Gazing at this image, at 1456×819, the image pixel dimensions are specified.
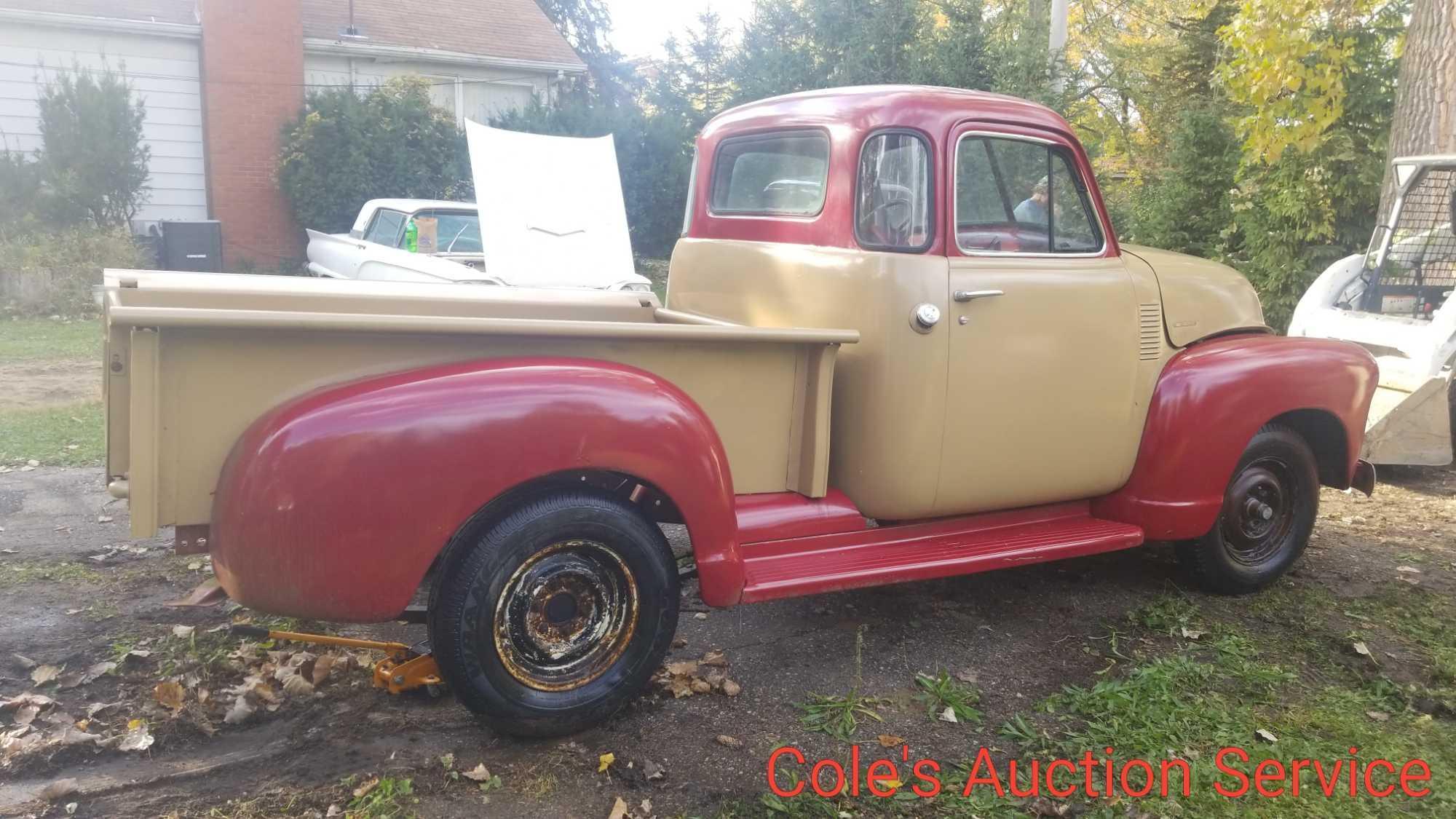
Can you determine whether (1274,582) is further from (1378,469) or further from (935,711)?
(1378,469)

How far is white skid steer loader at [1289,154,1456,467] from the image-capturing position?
22.2 ft

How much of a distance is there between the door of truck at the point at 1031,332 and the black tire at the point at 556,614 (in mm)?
1327

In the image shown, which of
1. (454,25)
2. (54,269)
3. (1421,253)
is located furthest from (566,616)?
(454,25)

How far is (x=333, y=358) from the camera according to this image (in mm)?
3066

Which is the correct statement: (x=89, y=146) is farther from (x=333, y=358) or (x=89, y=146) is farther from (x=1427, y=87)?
(x=1427, y=87)

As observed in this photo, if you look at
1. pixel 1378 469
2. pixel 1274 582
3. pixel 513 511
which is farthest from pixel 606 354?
pixel 1378 469

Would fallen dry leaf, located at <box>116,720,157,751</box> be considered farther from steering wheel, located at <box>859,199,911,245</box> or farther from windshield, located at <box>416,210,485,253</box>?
windshield, located at <box>416,210,485,253</box>

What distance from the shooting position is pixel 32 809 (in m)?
2.86

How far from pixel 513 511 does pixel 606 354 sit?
0.58m

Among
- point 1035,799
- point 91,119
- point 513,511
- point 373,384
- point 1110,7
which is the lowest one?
point 1035,799

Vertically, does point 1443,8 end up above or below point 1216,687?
above

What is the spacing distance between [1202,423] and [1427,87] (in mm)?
7251

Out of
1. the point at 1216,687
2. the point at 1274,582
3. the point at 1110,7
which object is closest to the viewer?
the point at 1216,687

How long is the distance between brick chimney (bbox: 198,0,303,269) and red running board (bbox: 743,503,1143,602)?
15.0m
